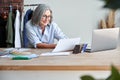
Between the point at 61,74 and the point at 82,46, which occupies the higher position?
the point at 82,46

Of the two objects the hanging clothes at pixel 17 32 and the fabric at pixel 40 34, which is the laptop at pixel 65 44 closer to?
the fabric at pixel 40 34

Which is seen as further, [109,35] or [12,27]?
[12,27]

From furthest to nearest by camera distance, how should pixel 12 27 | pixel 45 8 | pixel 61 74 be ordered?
1. pixel 12 27
2. pixel 45 8
3. pixel 61 74

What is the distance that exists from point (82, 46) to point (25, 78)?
701 millimetres

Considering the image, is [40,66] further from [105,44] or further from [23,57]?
[105,44]

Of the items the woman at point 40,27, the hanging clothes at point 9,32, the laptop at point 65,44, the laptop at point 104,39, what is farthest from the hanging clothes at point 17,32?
the laptop at point 104,39

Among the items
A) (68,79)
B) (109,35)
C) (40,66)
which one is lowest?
(68,79)

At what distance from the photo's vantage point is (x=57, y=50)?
7.97 ft

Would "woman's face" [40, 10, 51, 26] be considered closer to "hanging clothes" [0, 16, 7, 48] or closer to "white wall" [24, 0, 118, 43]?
"hanging clothes" [0, 16, 7, 48]

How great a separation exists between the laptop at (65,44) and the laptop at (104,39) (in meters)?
0.19

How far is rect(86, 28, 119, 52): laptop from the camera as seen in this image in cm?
229

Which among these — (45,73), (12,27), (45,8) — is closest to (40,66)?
(45,73)

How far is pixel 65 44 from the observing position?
241 centimetres

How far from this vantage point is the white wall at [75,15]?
460cm
